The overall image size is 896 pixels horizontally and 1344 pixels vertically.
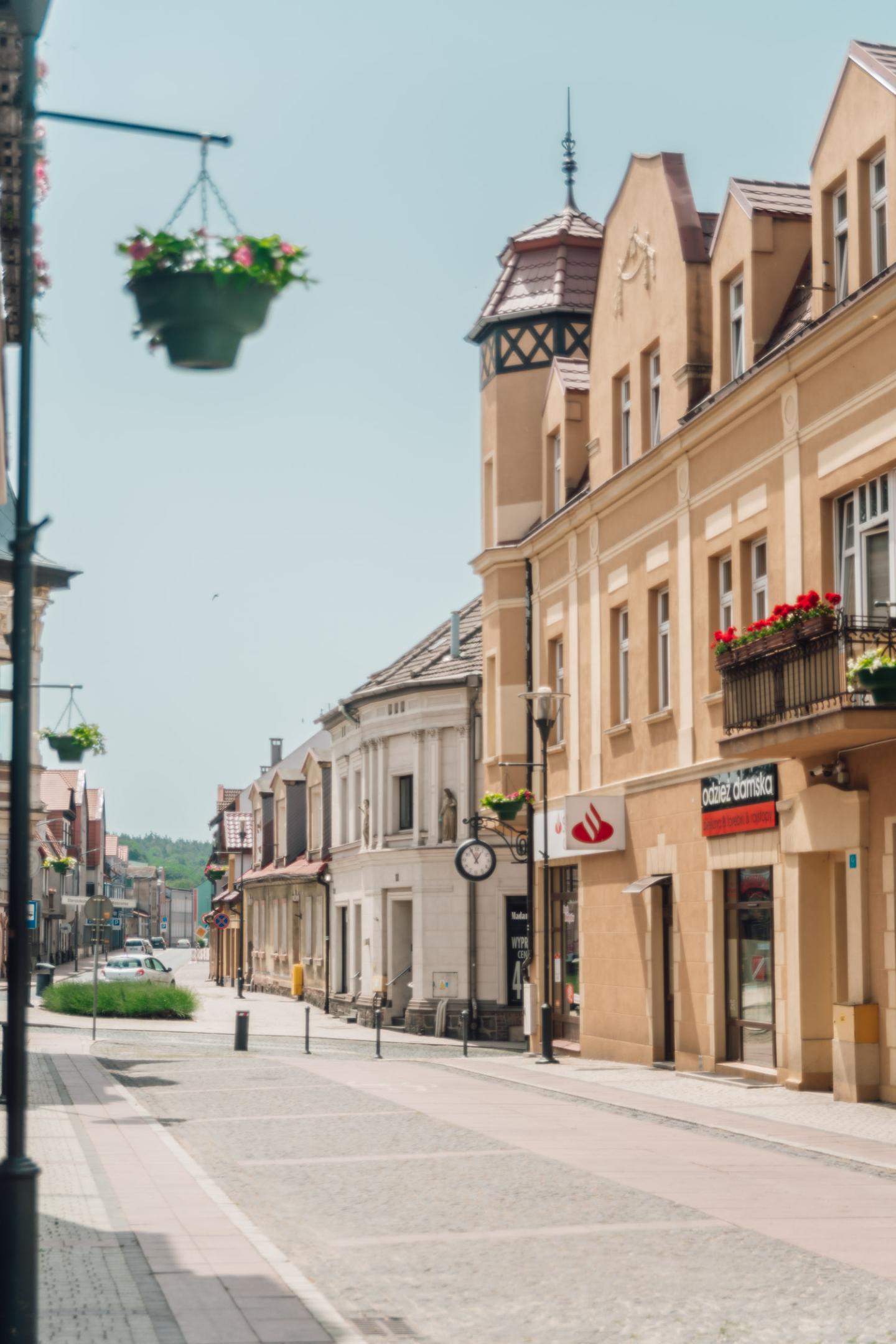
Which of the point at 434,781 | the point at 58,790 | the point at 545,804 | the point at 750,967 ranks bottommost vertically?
the point at 750,967

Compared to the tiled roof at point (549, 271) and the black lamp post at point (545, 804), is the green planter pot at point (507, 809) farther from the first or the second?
the tiled roof at point (549, 271)

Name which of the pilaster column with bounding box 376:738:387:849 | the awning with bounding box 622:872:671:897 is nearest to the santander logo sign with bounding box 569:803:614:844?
the awning with bounding box 622:872:671:897

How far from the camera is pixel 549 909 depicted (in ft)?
102

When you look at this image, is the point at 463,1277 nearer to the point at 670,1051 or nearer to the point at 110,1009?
the point at 670,1051

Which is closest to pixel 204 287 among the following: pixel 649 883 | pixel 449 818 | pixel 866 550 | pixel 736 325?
pixel 866 550

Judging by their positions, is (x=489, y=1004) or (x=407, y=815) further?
(x=407, y=815)

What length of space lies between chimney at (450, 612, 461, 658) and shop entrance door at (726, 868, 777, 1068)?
21673 millimetres

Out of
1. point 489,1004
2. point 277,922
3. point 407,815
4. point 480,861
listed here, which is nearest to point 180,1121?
point 480,861

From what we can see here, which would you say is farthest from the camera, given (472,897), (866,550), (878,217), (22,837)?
(472,897)

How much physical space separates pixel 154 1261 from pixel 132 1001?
33.5m

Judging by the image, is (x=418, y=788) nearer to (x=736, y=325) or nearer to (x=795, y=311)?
(x=736, y=325)

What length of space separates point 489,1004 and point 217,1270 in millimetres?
31726

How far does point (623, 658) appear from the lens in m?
26.8

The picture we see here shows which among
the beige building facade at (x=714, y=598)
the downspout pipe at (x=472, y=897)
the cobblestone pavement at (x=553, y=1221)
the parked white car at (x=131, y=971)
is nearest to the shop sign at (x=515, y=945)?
the downspout pipe at (x=472, y=897)
